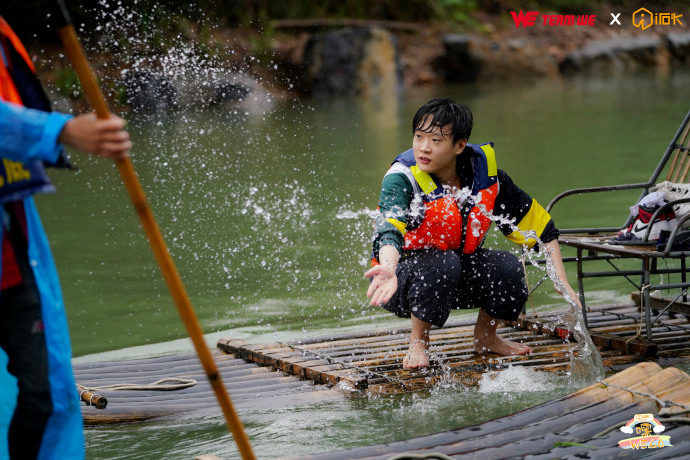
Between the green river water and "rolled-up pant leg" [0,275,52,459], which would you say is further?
the green river water

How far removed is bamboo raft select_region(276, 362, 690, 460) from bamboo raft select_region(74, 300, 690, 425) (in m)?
0.79

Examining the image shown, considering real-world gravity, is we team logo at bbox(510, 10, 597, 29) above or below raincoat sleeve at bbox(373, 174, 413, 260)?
above

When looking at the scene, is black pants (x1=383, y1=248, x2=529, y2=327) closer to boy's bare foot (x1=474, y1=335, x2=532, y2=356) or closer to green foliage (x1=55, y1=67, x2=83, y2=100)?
boy's bare foot (x1=474, y1=335, x2=532, y2=356)

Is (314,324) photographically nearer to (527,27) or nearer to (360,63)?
(360,63)

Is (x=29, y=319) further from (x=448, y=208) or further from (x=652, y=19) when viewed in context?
(x=652, y=19)

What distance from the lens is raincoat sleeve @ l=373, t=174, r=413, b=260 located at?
3.41 metres

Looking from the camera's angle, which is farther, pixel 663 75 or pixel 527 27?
pixel 527 27

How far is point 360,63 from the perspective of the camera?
17.8 metres

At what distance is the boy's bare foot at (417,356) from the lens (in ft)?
11.9

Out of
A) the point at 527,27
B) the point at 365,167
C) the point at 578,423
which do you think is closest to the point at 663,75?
the point at 527,27

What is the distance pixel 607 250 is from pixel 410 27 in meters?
18.0

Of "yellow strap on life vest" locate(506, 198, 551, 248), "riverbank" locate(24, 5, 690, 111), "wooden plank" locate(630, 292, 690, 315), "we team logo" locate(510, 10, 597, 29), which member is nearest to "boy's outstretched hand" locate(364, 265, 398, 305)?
"yellow strap on life vest" locate(506, 198, 551, 248)

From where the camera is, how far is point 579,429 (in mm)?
2598

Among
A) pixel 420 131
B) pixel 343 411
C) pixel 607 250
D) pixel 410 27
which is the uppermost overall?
pixel 410 27
